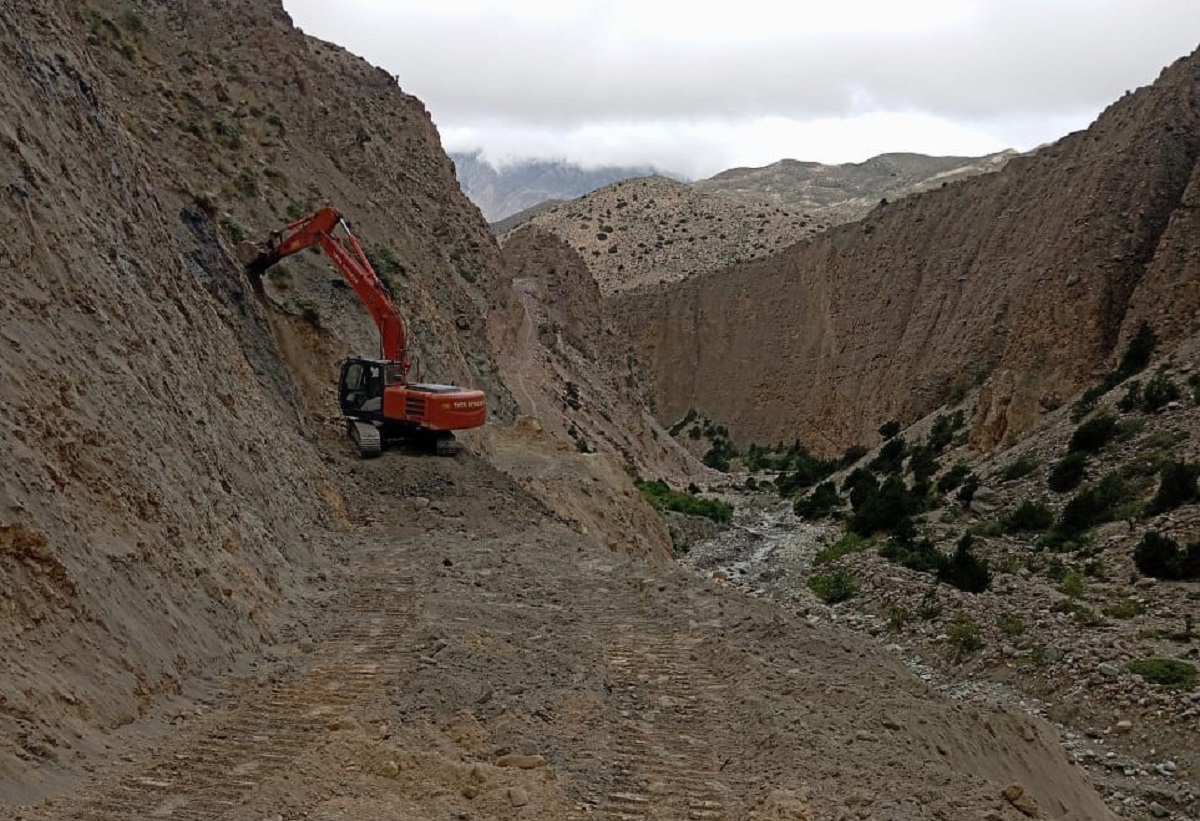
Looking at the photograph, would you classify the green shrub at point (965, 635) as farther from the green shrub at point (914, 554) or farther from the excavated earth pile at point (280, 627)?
the excavated earth pile at point (280, 627)

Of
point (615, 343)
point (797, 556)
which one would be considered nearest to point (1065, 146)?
point (615, 343)

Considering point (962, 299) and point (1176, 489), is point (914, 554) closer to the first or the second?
point (1176, 489)

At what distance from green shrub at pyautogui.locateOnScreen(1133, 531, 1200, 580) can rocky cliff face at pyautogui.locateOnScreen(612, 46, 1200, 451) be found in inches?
521

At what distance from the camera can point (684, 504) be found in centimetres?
3027

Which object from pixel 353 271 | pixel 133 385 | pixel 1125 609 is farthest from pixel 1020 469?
pixel 133 385

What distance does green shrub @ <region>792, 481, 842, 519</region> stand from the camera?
101ft

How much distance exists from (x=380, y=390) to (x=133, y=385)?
8125mm

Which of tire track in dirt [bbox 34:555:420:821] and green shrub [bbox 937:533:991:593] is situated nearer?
tire track in dirt [bbox 34:555:420:821]

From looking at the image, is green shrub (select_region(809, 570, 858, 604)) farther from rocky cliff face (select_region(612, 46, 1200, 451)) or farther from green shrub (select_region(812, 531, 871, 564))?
rocky cliff face (select_region(612, 46, 1200, 451))

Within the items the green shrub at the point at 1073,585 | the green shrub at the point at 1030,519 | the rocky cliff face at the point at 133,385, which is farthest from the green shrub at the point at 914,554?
the rocky cliff face at the point at 133,385

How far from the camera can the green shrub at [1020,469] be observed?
23859mm

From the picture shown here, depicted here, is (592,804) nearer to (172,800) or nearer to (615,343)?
(172,800)

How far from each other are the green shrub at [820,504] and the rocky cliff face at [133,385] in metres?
16.5

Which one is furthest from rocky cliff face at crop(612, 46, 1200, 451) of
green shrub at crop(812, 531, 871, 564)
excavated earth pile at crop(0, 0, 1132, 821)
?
excavated earth pile at crop(0, 0, 1132, 821)
